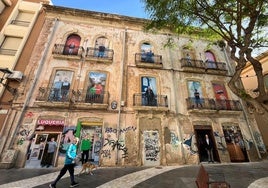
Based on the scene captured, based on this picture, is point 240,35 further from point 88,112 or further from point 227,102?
point 88,112

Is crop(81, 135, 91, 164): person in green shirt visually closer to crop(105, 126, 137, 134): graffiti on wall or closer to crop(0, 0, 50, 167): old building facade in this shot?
crop(105, 126, 137, 134): graffiti on wall

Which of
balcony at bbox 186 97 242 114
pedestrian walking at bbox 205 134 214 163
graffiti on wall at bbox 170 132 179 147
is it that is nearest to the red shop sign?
graffiti on wall at bbox 170 132 179 147

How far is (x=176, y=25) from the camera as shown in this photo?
8.36 meters

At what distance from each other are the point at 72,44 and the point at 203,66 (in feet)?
35.5

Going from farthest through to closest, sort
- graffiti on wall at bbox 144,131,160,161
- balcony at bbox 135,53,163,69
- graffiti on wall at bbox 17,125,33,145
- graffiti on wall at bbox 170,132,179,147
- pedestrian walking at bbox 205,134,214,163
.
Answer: balcony at bbox 135,53,163,69
pedestrian walking at bbox 205,134,214,163
graffiti on wall at bbox 170,132,179,147
graffiti on wall at bbox 144,131,160,161
graffiti on wall at bbox 17,125,33,145

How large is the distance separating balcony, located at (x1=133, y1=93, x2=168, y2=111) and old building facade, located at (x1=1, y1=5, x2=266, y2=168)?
7 cm

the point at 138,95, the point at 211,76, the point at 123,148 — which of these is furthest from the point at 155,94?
the point at 211,76

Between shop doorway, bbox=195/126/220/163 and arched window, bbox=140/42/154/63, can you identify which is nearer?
shop doorway, bbox=195/126/220/163

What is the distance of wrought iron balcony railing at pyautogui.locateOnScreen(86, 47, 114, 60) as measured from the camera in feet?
39.9

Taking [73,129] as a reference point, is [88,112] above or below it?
above

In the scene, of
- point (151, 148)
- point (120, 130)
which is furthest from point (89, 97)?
point (151, 148)

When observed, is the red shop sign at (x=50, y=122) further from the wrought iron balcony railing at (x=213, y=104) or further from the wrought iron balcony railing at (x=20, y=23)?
the wrought iron balcony railing at (x=213, y=104)

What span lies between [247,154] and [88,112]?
36.6ft

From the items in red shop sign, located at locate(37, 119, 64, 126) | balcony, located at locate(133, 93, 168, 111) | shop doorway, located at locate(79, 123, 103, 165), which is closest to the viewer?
shop doorway, located at locate(79, 123, 103, 165)
